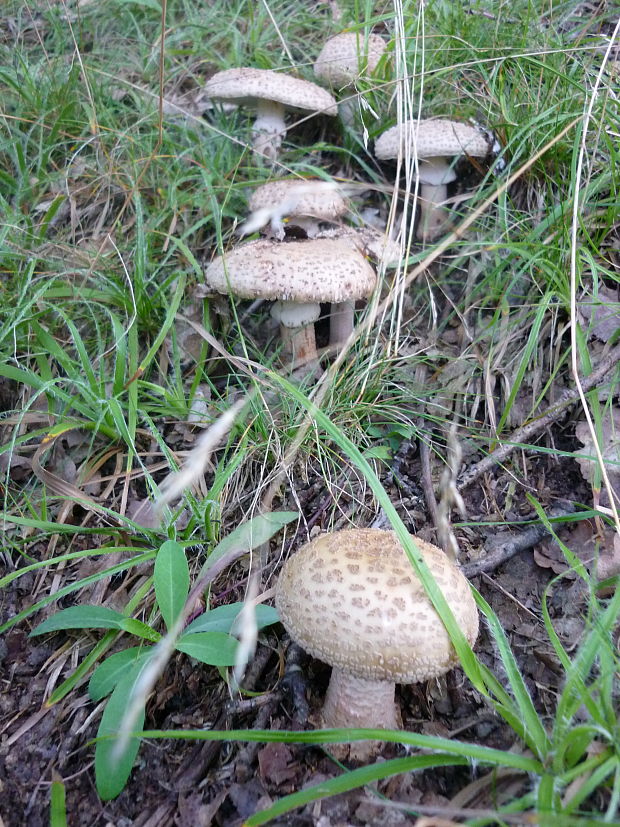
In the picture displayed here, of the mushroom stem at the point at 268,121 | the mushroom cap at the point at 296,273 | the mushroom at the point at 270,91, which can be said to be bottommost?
the mushroom cap at the point at 296,273

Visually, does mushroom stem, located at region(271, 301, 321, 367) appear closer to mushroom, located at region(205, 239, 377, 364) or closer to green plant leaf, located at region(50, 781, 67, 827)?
mushroom, located at region(205, 239, 377, 364)

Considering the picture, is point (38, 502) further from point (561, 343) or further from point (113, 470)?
point (561, 343)

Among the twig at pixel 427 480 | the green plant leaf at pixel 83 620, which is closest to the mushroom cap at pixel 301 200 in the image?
the twig at pixel 427 480

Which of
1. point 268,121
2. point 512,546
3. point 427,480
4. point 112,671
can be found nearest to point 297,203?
point 268,121

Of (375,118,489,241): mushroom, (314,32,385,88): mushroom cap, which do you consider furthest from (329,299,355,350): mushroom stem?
(314,32,385,88): mushroom cap

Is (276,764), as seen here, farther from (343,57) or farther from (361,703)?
(343,57)

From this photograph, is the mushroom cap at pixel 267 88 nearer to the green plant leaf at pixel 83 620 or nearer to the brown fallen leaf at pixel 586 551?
the brown fallen leaf at pixel 586 551

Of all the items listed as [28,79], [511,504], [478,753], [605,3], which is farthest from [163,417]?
[605,3]
